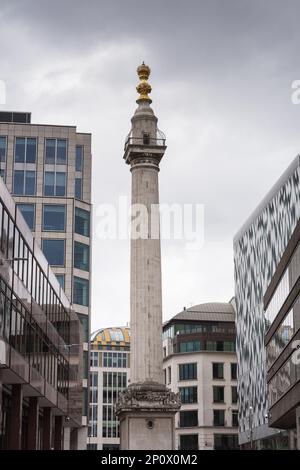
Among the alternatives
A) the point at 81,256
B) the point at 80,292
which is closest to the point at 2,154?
the point at 81,256

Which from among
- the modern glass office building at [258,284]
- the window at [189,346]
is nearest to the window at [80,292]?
the modern glass office building at [258,284]

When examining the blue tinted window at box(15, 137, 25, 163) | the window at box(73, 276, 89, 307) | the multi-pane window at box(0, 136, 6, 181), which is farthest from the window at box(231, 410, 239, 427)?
the multi-pane window at box(0, 136, 6, 181)

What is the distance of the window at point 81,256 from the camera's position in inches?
3497

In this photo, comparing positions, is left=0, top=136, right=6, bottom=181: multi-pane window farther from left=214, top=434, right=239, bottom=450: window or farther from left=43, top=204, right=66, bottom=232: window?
left=214, top=434, right=239, bottom=450: window

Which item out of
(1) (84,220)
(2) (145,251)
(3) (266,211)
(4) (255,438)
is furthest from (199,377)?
(2) (145,251)

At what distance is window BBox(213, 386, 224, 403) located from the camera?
133125 millimetres

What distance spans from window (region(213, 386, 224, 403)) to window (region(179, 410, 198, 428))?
13.4 feet

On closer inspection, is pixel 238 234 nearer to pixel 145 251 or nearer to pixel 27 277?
pixel 145 251

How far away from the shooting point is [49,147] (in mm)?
94438

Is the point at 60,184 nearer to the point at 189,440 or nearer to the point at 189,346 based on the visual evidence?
the point at 189,346

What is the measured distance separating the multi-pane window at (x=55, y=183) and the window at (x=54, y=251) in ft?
21.5

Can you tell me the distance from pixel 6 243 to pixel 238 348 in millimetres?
87349

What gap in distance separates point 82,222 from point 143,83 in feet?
60.9
